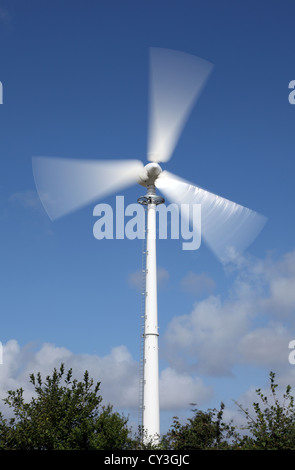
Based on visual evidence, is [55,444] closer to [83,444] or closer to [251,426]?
[83,444]

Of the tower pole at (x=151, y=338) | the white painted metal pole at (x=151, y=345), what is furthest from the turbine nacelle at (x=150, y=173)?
the white painted metal pole at (x=151, y=345)

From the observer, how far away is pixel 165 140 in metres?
55.9

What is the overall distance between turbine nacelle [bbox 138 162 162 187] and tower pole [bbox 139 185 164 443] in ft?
3.75

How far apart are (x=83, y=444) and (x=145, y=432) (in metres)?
7.19

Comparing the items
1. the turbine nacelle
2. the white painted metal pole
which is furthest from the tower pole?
the turbine nacelle

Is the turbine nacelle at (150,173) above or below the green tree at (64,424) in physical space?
above

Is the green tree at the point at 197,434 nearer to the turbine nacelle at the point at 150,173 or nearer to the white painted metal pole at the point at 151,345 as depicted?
the white painted metal pole at the point at 151,345

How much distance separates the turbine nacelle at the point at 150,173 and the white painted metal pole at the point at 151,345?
→ 10.4 ft

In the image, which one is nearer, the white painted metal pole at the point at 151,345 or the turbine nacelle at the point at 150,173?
the white painted metal pole at the point at 151,345

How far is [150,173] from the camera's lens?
5966 cm

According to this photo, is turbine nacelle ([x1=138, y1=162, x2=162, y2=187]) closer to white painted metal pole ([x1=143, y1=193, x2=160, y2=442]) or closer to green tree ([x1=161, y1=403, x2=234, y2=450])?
white painted metal pole ([x1=143, y1=193, x2=160, y2=442])

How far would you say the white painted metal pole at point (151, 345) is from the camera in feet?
166

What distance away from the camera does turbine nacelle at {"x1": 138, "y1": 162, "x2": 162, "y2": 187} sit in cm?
5950
